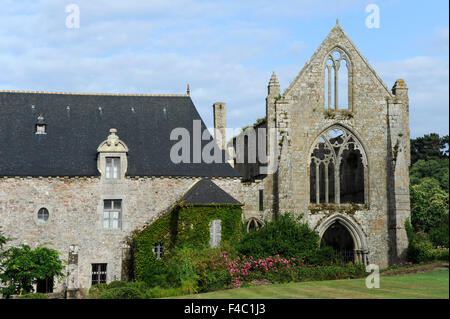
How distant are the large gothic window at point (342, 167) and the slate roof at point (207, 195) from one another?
6087 mm

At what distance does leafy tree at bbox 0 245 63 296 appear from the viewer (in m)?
26.8

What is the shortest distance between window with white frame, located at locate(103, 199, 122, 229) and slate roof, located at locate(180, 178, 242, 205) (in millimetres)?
3072

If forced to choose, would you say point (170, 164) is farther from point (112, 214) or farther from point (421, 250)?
point (421, 250)

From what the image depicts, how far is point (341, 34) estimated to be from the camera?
114ft

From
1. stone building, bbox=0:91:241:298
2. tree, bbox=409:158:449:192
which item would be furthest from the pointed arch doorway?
tree, bbox=409:158:449:192

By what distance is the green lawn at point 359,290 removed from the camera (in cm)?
1720

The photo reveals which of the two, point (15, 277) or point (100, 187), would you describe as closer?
point (15, 277)

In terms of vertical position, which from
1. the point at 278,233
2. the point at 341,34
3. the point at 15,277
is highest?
the point at 341,34

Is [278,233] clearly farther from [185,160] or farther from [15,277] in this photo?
[15,277]

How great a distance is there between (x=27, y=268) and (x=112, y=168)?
6.23m

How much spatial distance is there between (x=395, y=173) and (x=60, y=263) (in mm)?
16759

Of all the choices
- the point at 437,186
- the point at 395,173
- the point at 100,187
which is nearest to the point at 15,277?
the point at 100,187
